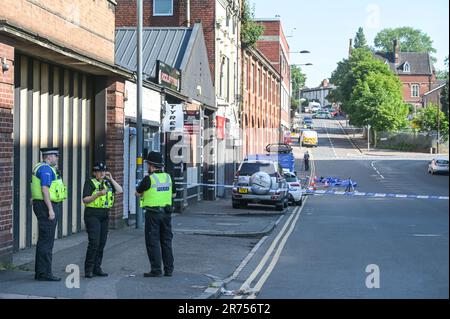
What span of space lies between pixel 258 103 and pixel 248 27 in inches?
443

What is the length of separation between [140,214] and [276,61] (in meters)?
53.6

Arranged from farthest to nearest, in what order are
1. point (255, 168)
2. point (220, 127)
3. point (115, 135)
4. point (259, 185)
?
point (220, 127) < point (255, 168) < point (259, 185) < point (115, 135)

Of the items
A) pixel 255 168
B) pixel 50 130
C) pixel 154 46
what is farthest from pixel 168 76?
pixel 50 130

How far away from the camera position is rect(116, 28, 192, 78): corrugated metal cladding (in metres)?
25.1

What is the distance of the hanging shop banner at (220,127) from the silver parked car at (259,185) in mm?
5291

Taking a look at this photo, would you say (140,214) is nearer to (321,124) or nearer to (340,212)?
(340,212)

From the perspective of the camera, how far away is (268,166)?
2683 centimetres

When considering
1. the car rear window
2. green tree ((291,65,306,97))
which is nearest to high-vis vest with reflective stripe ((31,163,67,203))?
the car rear window

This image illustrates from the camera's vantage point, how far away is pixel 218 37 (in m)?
31.5

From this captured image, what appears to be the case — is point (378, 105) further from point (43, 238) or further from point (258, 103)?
point (43, 238)

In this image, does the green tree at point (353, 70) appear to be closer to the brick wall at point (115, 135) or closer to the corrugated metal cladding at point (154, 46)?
the corrugated metal cladding at point (154, 46)

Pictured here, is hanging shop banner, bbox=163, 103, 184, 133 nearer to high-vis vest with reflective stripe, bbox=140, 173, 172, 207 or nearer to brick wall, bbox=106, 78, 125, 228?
brick wall, bbox=106, 78, 125, 228

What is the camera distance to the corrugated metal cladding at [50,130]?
12.6 metres
